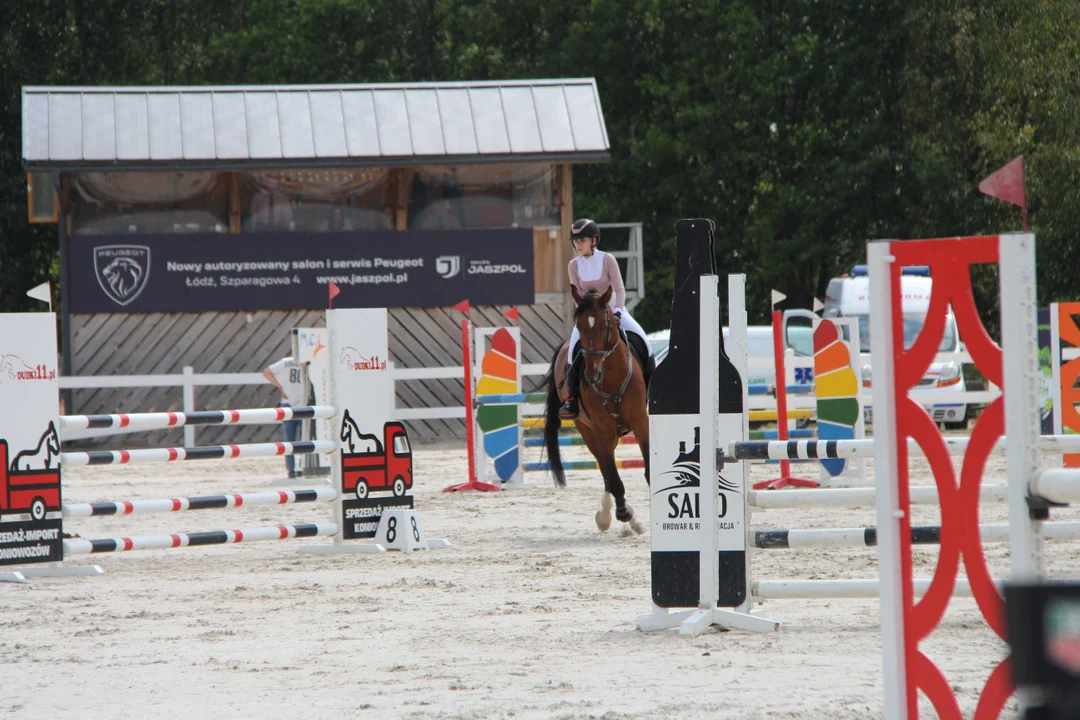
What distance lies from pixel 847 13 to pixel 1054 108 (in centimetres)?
755

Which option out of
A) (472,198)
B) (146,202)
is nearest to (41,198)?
(146,202)

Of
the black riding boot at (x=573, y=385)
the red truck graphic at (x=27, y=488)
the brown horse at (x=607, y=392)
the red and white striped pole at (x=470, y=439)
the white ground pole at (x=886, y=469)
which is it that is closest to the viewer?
the white ground pole at (x=886, y=469)

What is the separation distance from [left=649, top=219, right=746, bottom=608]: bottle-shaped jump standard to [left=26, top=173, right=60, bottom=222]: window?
18624mm

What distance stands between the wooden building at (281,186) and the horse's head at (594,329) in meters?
13.0

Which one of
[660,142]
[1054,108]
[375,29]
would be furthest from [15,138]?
[1054,108]

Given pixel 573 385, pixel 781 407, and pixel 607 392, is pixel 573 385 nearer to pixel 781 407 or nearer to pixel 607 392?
pixel 607 392

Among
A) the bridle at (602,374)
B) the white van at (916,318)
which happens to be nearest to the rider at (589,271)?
the bridle at (602,374)

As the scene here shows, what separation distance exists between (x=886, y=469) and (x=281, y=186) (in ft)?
66.2

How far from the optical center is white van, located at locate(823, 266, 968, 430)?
19.9m

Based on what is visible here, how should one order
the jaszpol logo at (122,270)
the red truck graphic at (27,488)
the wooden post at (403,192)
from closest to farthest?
1. the red truck graphic at (27,488)
2. the jaszpol logo at (122,270)
3. the wooden post at (403,192)

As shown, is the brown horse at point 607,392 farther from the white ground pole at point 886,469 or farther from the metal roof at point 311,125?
the metal roof at point 311,125

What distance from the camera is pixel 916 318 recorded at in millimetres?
21297

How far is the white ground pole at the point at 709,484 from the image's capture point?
5812mm

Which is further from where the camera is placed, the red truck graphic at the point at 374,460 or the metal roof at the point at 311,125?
the metal roof at the point at 311,125
